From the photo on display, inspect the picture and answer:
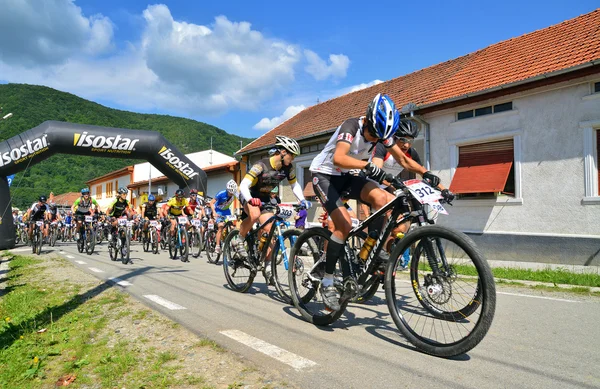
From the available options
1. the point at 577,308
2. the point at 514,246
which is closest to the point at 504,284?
the point at 577,308

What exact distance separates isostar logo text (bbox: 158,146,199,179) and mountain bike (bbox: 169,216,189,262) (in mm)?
7064

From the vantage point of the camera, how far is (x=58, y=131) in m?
16.0

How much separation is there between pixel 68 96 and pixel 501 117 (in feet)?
331

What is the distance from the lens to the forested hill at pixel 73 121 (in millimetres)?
57531

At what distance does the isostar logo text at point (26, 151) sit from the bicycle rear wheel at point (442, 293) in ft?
52.4

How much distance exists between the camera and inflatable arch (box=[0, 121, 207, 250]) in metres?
15.4

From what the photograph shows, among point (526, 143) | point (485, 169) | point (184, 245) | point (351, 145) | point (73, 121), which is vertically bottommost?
point (184, 245)

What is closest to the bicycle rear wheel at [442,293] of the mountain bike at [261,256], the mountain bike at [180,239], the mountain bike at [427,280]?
the mountain bike at [427,280]

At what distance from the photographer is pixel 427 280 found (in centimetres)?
334

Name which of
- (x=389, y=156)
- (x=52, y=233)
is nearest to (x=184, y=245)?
(x=389, y=156)

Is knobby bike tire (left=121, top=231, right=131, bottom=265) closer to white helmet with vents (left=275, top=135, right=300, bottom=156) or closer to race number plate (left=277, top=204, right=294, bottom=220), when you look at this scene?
race number plate (left=277, top=204, right=294, bottom=220)

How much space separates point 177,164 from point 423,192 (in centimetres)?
1637

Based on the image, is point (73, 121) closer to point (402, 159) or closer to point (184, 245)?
point (184, 245)

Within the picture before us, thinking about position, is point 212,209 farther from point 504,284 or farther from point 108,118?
point 108,118
